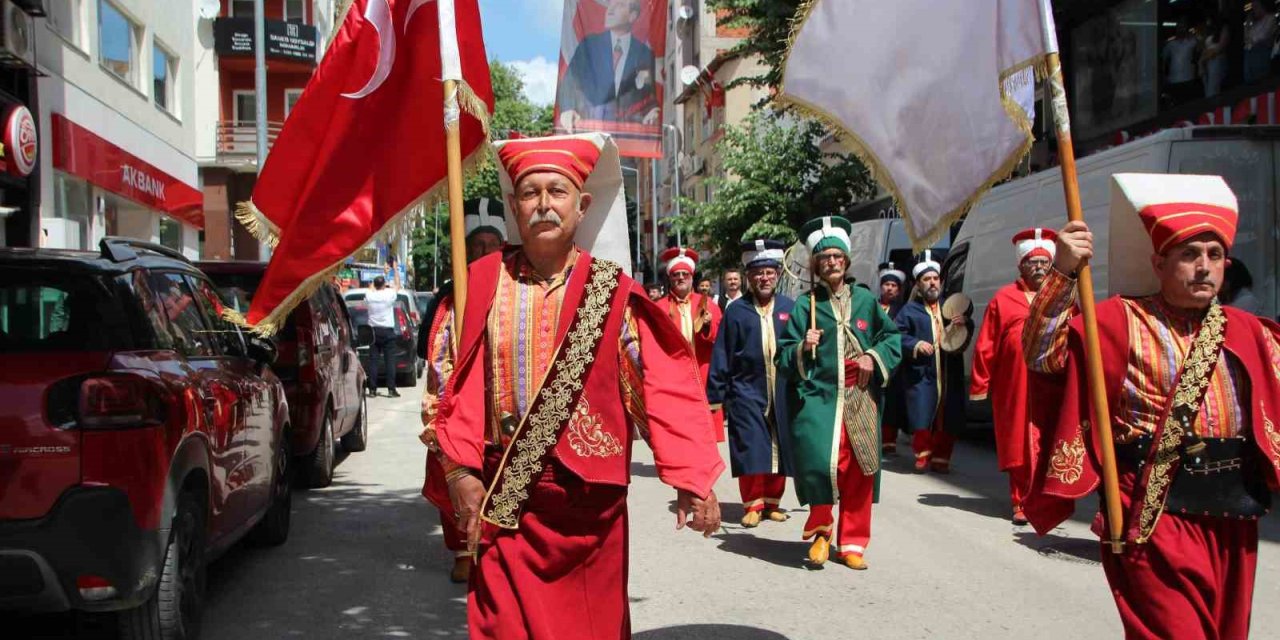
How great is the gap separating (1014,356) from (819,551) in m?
2.36

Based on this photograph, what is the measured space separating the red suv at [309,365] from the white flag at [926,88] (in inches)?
208

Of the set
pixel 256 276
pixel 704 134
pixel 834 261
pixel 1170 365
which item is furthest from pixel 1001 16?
pixel 704 134

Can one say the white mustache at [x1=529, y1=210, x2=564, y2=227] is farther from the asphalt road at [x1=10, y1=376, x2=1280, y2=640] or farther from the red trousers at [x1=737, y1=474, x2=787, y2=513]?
the red trousers at [x1=737, y1=474, x2=787, y2=513]

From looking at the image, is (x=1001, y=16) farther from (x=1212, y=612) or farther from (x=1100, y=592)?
(x=1100, y=592)

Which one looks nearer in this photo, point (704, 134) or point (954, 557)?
point (954, 557)

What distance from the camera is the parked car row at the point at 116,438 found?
4.39 metres

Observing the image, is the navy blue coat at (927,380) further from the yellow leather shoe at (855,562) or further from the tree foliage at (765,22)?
the tree foliage at (765,22)

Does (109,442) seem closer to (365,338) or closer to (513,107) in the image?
(365,338)

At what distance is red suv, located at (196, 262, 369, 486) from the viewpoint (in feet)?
29.3

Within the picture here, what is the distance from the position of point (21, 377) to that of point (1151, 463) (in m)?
3.82

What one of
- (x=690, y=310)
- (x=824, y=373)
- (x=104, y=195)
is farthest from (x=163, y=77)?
(x=824, y=373)

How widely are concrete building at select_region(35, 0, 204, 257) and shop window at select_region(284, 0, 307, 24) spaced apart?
12707mm

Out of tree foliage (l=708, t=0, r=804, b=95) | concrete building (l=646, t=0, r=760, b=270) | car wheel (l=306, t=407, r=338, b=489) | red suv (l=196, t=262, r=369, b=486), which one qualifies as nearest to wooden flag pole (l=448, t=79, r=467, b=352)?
red suv (l=196, t=262, r=369, b=486)

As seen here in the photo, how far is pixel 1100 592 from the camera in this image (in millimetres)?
6371
